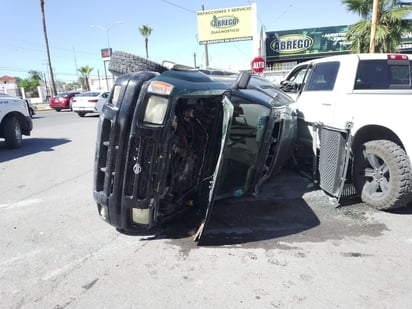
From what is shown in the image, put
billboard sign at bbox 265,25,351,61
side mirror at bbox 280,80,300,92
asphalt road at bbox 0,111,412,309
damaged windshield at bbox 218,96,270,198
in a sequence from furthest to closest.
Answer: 1. billboard sign at bbox 265,25,351,61
2. side mirror at bbox 280,80,300,92
3. damaged windshield at bbox 218,96,270,198
4. asphalt road at bbox 0,111,412,309

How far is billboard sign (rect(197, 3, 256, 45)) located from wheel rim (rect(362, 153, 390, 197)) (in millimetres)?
25949

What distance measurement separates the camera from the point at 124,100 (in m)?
2.89

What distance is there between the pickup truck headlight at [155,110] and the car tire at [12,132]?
23.9 feet

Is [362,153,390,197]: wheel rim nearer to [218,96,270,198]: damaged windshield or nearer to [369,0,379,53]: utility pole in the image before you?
[218,96,270,198]: damaged windshield

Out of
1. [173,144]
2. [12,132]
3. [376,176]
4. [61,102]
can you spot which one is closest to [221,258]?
[173,144]

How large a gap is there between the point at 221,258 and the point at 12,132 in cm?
777

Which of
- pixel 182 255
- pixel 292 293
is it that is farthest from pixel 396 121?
pixel 182 255

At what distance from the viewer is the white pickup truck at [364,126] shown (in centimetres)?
381

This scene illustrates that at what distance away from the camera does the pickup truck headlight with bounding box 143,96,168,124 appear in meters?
2.87

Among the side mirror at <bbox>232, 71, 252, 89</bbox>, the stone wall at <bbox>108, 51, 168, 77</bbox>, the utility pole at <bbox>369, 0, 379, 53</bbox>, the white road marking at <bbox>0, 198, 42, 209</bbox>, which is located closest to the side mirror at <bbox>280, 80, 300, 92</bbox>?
the side mirror at <bbox>232, 71, 252, 89</bbox>

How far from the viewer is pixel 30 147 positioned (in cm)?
905

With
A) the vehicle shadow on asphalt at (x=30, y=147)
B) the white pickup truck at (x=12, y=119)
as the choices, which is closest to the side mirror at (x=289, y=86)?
the vehicle shadow on asphalt at (x=30, y=147)

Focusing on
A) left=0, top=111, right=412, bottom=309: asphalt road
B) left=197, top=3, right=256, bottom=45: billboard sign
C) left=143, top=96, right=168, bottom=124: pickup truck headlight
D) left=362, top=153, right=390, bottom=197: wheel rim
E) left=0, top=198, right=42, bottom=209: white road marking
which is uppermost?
left=197, top=3, right=256, bottom=45: billboard sign

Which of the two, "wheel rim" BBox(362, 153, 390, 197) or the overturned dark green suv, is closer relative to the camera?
the overturned dark green suv
